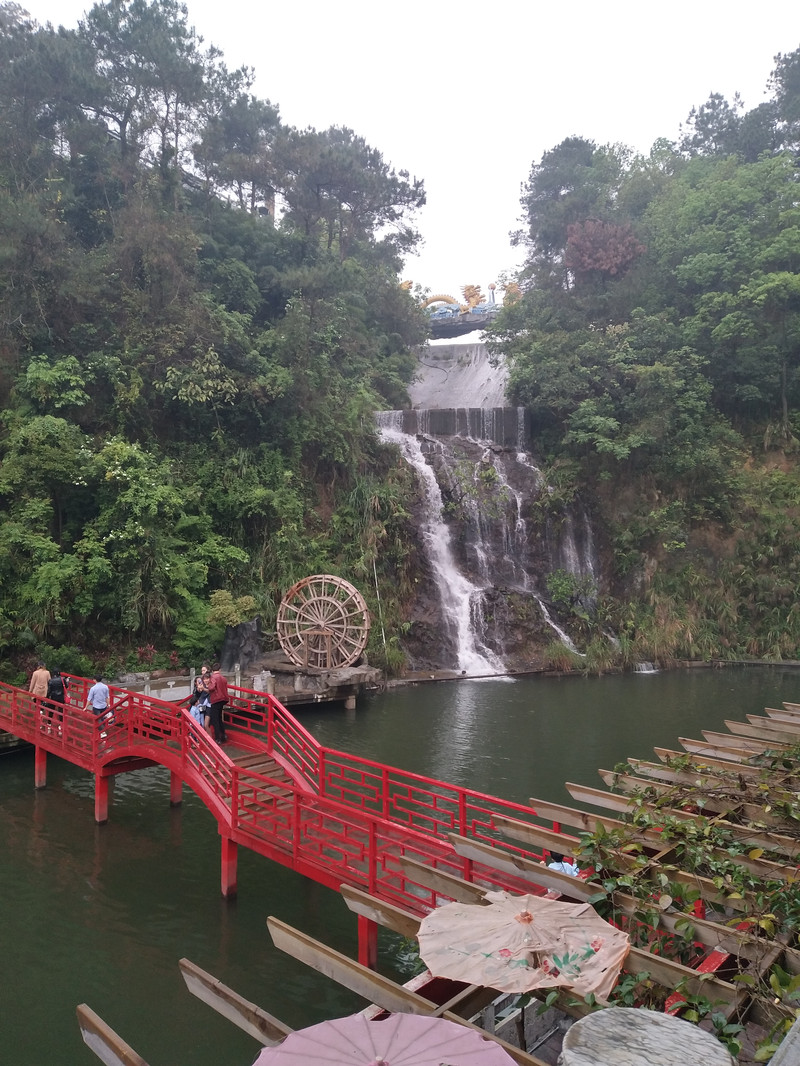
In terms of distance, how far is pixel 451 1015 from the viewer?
392 cm

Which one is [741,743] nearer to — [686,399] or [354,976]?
[354,976]

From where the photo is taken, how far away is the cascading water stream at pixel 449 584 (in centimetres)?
2237

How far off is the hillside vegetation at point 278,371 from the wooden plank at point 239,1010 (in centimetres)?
1322

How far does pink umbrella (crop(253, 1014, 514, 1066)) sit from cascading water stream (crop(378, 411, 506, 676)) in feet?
59.6

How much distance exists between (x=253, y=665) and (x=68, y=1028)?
12.3m

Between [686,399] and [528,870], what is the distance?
2418 cm

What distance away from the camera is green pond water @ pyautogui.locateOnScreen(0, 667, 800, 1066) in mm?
6170

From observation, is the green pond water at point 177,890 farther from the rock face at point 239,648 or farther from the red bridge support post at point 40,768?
the rock face at point 239,648

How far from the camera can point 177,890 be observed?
8500 millimetres

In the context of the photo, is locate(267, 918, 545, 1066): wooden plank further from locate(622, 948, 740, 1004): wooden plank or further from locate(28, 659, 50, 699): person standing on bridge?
locate(28, 659, 50, 699): person standing on bridge

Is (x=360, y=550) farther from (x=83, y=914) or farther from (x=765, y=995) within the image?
(x=765, y=995)

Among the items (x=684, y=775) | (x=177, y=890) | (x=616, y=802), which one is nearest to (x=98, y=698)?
(x=177, y=890)

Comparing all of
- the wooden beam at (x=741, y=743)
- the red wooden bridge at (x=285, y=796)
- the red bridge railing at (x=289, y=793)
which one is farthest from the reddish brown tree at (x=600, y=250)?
the red wooden bridge at (x=285, y=796)

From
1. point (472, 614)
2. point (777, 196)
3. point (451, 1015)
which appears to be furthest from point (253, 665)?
point (777, 196)
